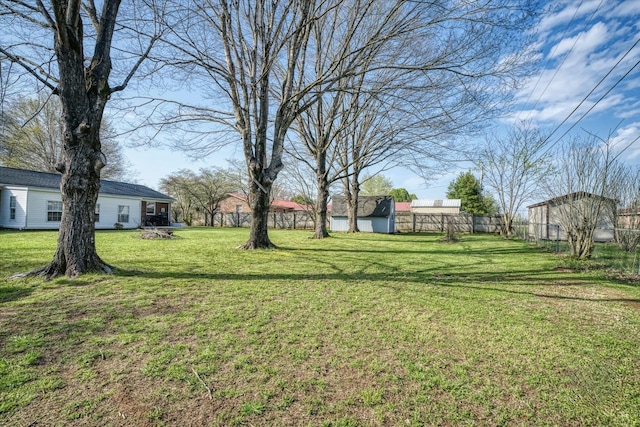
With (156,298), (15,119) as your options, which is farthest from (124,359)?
(15,119)

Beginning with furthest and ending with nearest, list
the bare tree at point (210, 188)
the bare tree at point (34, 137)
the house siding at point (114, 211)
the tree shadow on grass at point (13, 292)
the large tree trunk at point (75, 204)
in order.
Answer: the bare tree at point (210, 188) → the bare tree at point (34, 137) → the house siding at point (114, 211) → the large tree trunk at point (75, 204) → the tree shadow on grass at point (13, 292)

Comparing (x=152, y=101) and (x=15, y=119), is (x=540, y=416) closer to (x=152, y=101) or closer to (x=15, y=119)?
(x=152, y=101)

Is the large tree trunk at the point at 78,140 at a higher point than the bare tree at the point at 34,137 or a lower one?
lower

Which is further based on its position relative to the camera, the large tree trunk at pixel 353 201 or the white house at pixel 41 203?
the large tree trunk at pixel 353 201

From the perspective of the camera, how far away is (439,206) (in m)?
39.2

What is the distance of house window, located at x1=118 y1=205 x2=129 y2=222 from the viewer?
19.8m

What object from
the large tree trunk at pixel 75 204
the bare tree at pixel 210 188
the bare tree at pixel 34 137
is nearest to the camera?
the large tree trunk at pixel 75 204

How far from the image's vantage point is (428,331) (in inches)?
126

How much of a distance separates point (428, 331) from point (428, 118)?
930cm

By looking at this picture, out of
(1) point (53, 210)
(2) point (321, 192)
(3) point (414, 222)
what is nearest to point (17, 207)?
(1) point (53, 210)

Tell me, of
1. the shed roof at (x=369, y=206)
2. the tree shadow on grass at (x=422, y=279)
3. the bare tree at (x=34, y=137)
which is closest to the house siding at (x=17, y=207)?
the bare tree at (x=34, y=137)

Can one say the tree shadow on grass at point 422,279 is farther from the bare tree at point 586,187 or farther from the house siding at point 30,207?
the house siding at point 30,207

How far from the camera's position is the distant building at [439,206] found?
39.2 meters

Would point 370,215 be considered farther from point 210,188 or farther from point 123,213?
Answer: point 123,213
